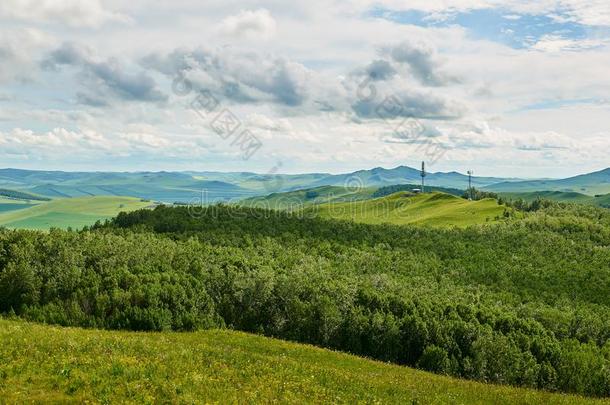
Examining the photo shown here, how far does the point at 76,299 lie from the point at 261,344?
31.4 metres

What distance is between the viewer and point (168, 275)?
264 feet

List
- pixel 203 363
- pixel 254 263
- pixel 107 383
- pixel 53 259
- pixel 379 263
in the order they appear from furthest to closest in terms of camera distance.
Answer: pixel 379 263
pixel 254 263
pixel 53 259
pixel 203 363
pixel 107 383

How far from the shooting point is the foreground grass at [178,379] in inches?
982

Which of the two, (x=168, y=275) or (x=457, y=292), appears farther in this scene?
(x=457, y=292)

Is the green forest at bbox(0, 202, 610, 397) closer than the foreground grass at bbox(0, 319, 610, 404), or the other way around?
the foreground grass at bbox(0, 319, 610, 404)

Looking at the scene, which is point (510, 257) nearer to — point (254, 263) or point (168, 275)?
point (254, 263)

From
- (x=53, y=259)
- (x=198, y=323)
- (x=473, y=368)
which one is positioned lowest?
(x=473, y=368)

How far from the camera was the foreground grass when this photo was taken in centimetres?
2494

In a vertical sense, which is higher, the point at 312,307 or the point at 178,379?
the point at 178,379

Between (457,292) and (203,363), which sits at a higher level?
(203,363)

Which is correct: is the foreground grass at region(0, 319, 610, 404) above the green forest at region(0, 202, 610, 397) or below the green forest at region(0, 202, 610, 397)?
above

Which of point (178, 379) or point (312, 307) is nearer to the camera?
point (178, 379)

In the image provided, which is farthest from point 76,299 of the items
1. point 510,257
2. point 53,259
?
point 510,257

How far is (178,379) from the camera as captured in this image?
90.1 feet
